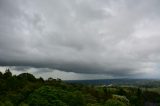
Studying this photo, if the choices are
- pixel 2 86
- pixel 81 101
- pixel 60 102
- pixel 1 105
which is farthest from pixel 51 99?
pixel 2 86

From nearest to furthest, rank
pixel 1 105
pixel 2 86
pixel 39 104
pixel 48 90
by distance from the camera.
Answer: pixel 1 105 → pixel 39 104 → pixel 48 90 → pixel 2 86

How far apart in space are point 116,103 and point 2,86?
78.5 m

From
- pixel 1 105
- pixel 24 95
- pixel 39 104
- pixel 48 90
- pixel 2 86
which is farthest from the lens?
pixel 2 86

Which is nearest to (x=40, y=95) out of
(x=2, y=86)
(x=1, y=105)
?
(x=1, y=105)

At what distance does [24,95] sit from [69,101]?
29.9 metres

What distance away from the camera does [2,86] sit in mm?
194875

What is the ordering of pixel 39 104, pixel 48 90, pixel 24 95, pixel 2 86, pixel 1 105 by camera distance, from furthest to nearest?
1. pixel 2 86
2. pixel 24 95
3. pixel 48 90
4. pixel 39 104
5. pixel 1 105

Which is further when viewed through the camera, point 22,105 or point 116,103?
point 116,103

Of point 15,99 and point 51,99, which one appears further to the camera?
point 15,99

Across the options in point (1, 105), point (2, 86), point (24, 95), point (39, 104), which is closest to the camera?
point (1, 105)

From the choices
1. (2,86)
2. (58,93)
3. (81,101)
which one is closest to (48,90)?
(58,93)

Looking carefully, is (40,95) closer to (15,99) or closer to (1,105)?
(15,99)

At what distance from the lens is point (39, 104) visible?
136 m

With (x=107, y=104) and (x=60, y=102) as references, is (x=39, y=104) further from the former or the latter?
(x=107, y=104)
